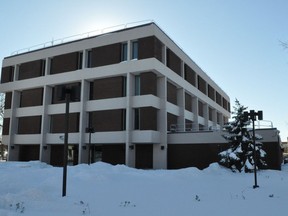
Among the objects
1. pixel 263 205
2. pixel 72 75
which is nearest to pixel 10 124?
pixel 72 75

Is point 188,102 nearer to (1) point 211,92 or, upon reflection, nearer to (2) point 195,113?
(2) point 195,113

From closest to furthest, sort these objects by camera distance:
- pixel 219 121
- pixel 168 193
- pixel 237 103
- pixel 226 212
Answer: pixel 226 212
pixel 168 193
pixel 237 103
pixel 219 121

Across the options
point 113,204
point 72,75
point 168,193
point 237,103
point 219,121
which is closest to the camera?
point 113,204

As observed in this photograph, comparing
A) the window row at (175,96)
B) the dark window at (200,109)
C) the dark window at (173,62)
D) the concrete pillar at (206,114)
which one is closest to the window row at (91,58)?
the dark window at (173,62)

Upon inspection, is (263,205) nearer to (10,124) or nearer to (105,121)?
(105,121)

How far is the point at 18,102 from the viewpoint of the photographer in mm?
43594

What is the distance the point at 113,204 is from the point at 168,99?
91.6 ft

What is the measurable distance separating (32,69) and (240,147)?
29263 millimetres

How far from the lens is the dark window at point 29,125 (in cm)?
4059

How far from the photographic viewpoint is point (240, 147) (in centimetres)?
2755

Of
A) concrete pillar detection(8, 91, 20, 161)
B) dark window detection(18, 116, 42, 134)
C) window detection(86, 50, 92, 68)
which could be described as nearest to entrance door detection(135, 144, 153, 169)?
window detection(86, 50, 92, 68)

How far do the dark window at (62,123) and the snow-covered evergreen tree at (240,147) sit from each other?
1810 centimetres

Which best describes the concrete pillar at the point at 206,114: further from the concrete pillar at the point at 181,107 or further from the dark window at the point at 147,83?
the dark window at the point at 147,83

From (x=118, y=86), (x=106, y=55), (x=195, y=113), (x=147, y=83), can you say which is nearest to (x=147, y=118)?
(x=147, y=83)
